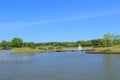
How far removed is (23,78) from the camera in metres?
27.4

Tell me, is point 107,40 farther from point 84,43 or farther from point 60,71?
point 60,71

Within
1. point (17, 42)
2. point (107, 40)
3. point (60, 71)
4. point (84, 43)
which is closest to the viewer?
point (60, 71)

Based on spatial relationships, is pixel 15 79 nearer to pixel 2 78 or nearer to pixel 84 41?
pixel 2 78

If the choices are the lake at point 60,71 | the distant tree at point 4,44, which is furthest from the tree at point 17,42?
the lake at point 60,71

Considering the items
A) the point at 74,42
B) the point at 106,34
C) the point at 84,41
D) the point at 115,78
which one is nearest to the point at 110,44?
the point at 106,34

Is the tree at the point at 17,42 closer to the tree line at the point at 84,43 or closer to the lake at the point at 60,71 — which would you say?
the tree line at the point at 84,43

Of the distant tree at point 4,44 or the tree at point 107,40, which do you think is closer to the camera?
the tree at point 107,40

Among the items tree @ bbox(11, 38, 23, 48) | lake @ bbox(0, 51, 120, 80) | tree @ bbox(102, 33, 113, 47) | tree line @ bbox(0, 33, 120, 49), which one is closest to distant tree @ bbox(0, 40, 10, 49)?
tree line @ bbox(0, 33, 120, 49)

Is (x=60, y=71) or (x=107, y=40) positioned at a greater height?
(x=107, y=40)

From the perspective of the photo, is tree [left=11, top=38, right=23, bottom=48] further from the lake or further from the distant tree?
the lake

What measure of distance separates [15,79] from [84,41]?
14685cm

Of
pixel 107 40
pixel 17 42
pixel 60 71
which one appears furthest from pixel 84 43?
pixel 60 71

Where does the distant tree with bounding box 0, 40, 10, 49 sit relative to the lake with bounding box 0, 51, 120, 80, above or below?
above

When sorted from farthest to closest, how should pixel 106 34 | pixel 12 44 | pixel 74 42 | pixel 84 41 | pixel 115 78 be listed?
1. pixel 74 42
2. pixel 84 41
3. pixel 12 44
4. pixel 106 34
5. pixel 115 78
